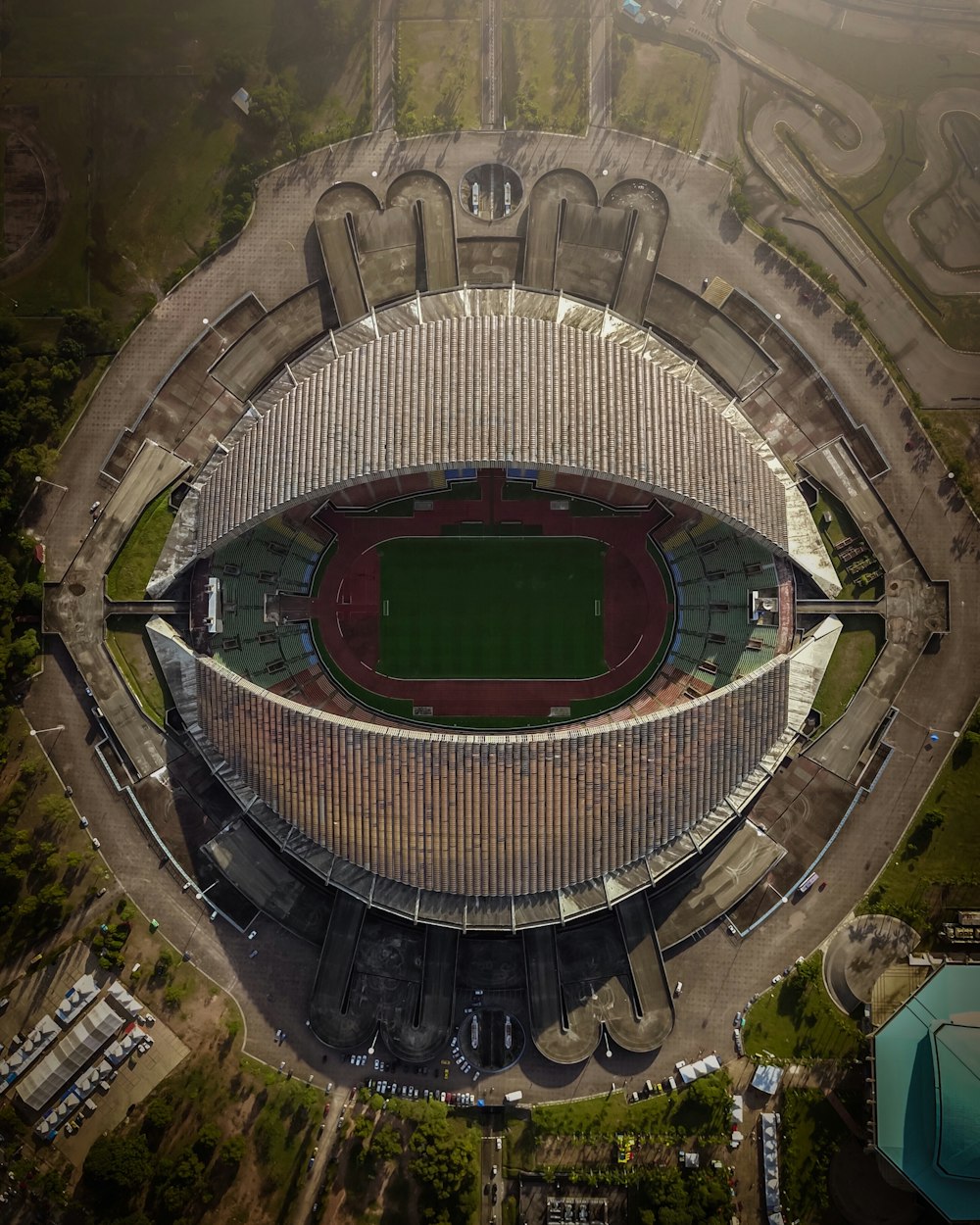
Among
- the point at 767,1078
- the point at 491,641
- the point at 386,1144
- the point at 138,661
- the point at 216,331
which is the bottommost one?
→ the point at 386,1144

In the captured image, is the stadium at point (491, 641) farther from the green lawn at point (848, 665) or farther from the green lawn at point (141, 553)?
the green lawn at point (141, 553)

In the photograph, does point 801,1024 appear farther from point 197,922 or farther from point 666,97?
point 666,97

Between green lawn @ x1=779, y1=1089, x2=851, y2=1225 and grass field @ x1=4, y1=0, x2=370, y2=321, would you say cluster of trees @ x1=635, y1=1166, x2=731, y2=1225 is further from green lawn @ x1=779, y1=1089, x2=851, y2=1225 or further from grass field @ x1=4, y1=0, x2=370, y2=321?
grass field @ x1=4, y1=0, x2=370, y2=321

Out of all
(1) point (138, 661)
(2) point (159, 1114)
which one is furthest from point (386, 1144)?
(1) point (138, 661)

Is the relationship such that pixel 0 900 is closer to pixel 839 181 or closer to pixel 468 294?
pixel 468 294

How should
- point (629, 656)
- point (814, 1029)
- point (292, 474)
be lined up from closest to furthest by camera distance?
point (292, 474)
point (814, 1029)
point (629, 656)

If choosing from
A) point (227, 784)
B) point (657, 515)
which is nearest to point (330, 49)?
point (657, 515)

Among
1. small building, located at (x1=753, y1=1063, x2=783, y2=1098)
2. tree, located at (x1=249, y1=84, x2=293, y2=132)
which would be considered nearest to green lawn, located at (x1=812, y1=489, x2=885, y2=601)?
small building, located at (x1=753, y1=1063, x2=783, y2=1098)
